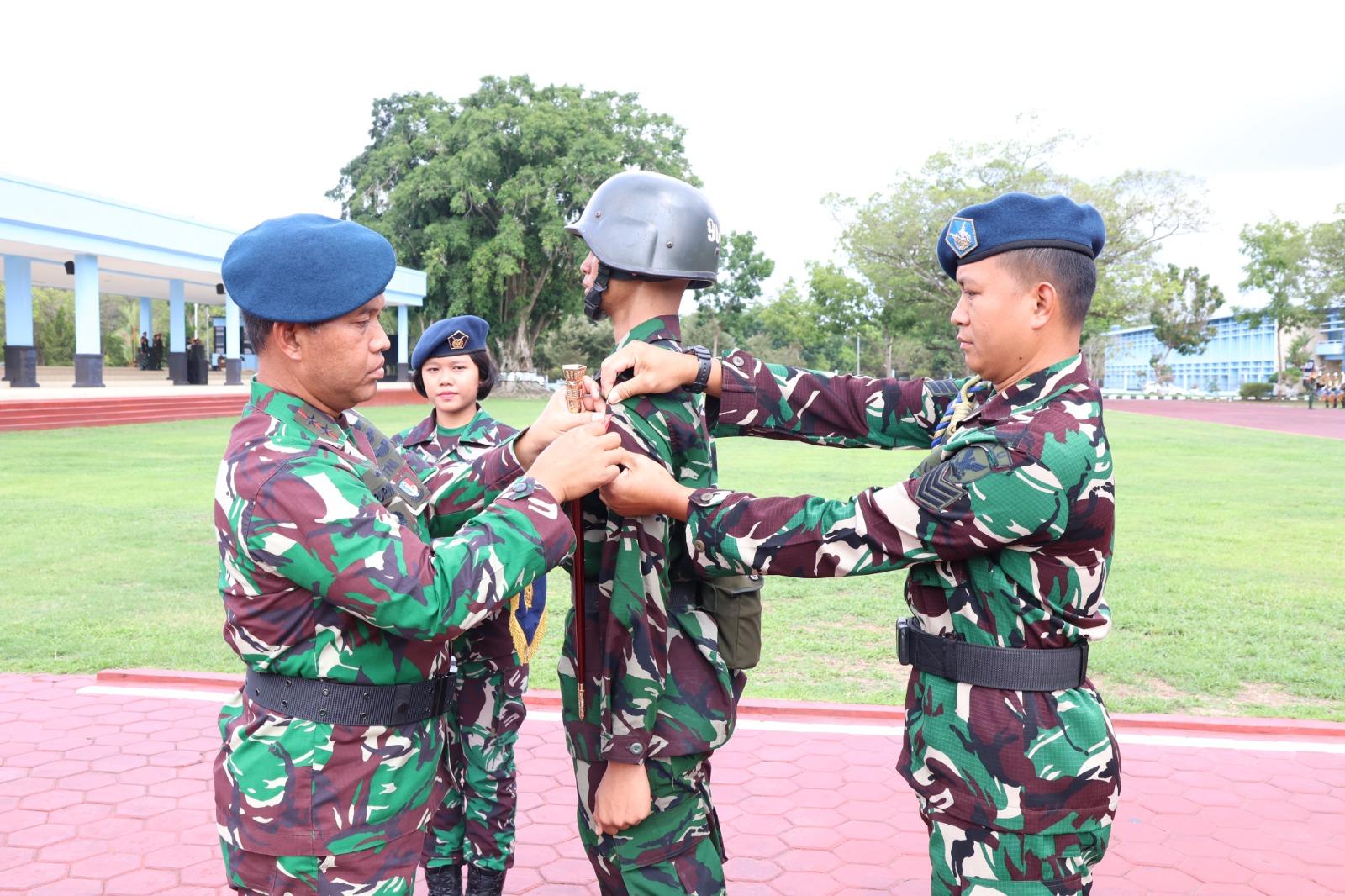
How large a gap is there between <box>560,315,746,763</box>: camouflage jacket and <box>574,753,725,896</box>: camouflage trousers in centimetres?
7

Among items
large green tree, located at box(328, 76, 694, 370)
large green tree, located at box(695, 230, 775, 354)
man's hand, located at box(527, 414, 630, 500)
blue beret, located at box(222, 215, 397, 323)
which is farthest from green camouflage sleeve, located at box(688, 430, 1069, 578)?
large green tree, located at box(695, 230, 775, 354)

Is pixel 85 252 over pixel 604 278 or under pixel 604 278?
over

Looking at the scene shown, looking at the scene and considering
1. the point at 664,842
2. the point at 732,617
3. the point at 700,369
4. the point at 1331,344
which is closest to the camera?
the point at 664,842

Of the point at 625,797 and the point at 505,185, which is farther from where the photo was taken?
the point at 505,185

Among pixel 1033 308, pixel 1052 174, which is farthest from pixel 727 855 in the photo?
pixel 1052 174

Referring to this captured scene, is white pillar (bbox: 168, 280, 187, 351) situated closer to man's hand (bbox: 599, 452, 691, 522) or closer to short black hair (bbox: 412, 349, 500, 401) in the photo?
short black hair (bbox: 412, 349, 500, 401)

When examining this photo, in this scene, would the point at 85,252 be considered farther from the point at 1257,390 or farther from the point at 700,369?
the point at 1257,390

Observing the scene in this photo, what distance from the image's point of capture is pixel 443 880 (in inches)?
132

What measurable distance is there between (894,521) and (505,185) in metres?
35.0

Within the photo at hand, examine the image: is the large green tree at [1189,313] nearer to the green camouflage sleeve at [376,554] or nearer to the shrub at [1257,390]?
the shrub at [1257,390]

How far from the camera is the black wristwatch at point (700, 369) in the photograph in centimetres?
246

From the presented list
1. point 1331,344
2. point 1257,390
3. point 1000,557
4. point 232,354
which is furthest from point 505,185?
point 1331,344

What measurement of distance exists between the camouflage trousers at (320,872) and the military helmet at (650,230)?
138 centimetres

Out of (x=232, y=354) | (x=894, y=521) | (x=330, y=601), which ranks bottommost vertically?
(x=330, y=601)
